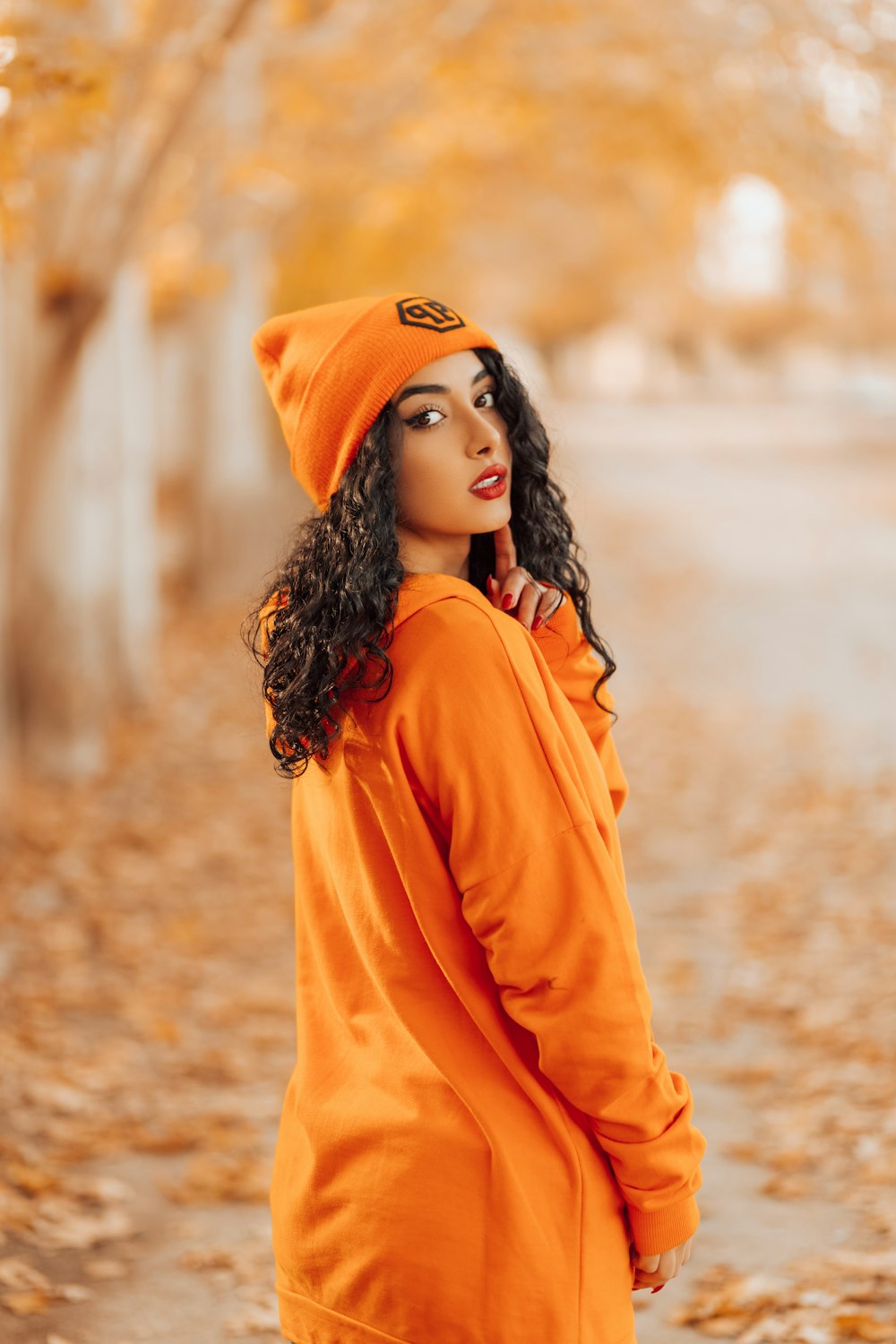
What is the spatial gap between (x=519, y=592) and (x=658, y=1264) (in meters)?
0.95

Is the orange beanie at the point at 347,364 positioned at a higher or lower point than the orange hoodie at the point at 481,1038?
higher

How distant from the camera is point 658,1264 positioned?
1.96 m

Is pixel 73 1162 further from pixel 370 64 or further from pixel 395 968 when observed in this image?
pixel 370 64

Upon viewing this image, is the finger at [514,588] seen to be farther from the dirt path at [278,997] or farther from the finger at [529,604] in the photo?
the dirt path at [278,997]

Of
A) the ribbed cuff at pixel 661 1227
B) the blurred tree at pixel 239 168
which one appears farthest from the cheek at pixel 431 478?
the blurred tree at pixel 239 168

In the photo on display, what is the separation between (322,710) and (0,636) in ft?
22.9

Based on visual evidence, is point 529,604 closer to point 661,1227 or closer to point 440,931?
point 440,931

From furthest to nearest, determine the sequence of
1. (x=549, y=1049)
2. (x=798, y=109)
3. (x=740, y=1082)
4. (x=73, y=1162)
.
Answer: (x=798, y=109)
(x=740, y=1082)
(x=73, y=1162)
(x=549, y=1049)

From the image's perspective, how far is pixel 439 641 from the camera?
1.84 metres

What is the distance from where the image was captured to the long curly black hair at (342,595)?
1881 millimetres

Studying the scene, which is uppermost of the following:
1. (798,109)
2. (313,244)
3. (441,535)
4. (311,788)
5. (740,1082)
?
(313,244)

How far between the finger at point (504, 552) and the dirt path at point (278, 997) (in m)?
0.61

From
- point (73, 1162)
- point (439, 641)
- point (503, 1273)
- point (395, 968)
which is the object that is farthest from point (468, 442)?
point (73, 1162)

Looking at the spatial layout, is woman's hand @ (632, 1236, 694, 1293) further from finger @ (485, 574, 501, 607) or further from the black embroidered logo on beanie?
the black embroidered logo on beanie
